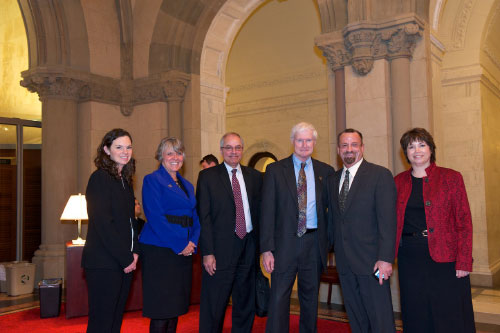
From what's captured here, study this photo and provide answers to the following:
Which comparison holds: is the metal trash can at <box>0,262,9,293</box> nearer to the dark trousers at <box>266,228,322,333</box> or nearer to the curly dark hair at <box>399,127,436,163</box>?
the dark trousers at <box>266,228,322,333</box>

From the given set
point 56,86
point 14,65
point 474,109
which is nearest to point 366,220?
point 474,109

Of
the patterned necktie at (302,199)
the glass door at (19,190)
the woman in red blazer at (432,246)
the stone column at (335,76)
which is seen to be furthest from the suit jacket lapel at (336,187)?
the glass door at (19,190)

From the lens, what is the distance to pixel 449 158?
832 centimetres

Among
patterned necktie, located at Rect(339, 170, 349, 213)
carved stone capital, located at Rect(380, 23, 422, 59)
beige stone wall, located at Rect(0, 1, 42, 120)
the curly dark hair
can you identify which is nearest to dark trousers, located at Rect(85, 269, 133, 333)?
patterned necktie, located at Rect(339, 170, 349, 213)

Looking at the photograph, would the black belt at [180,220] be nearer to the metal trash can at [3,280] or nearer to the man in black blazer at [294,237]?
the man in black blazer at [294,237]

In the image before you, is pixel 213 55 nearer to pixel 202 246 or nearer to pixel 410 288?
pixel 202 246

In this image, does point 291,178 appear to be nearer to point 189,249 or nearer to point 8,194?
point 189,249

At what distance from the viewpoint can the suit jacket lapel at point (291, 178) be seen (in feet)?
11.8

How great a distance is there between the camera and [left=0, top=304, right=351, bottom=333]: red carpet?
4961 millimetres

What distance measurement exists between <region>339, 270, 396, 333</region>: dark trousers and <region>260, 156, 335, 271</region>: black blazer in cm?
28

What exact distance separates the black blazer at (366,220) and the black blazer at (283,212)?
211mm

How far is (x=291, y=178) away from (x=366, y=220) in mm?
649

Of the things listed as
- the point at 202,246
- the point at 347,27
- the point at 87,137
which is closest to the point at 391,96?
the point at 347,27

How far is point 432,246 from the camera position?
3.24 meters
